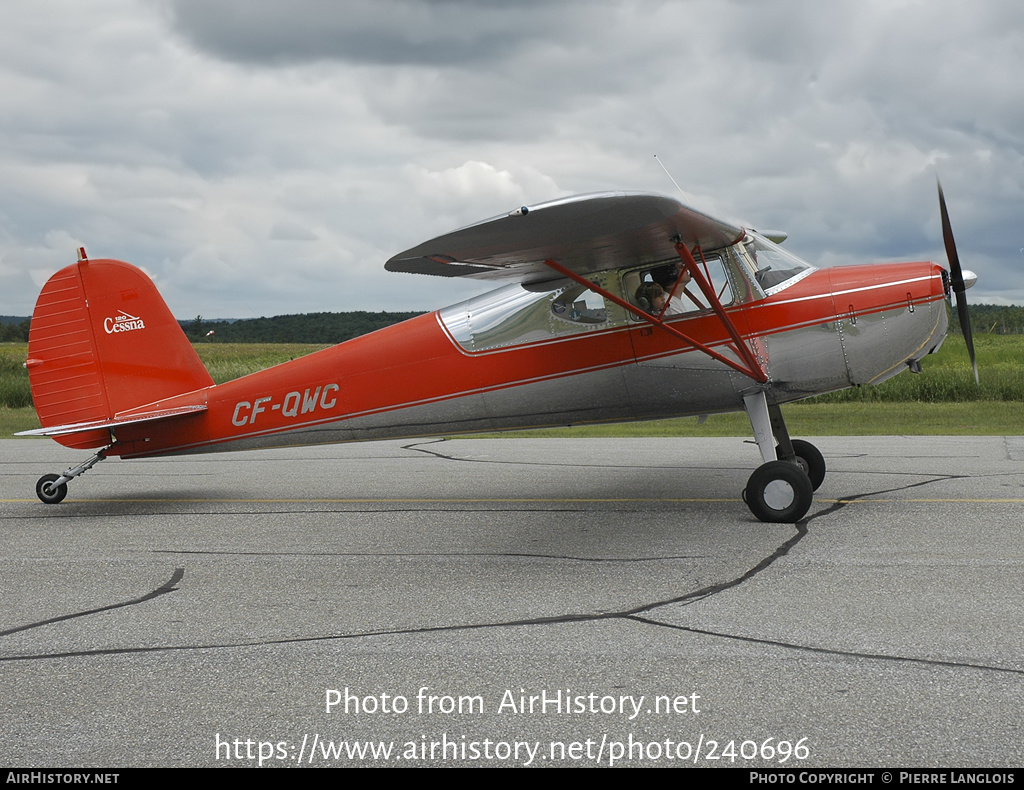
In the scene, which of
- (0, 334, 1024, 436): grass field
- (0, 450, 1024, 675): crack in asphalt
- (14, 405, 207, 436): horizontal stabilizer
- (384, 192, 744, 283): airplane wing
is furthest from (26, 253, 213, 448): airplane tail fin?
(0, 334, 1024, 436): grass field

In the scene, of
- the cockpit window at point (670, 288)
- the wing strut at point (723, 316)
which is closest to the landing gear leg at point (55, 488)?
the cockpit window at point (670, 288)

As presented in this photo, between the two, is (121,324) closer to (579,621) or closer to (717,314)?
(717,314)

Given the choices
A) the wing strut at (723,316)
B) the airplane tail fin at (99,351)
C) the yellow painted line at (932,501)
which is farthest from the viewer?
the airplane tail fin at (99,351)

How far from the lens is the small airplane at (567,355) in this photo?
7.61 metres

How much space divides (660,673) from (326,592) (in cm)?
237

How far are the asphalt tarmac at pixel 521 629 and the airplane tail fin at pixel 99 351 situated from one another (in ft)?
3.43

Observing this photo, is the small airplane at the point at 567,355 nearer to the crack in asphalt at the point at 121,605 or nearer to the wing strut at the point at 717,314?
the wing strut at the point at 717,314

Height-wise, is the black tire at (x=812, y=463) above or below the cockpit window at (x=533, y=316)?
below

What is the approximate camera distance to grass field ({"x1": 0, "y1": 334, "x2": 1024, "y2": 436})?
16281 mm

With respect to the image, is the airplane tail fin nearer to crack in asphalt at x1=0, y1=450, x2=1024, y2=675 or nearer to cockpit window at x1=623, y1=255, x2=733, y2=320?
crack in asphalt at x1=0, y1=450, x2=1024, y2=675

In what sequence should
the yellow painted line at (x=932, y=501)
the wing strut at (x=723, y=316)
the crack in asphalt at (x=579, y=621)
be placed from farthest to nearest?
the yellow painted line at (x=932, y=501), the wing strut at (x=723, y=316), the crack in asphalt at (x=579, y=621)

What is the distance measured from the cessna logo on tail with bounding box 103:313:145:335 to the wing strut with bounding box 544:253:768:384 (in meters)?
4.45

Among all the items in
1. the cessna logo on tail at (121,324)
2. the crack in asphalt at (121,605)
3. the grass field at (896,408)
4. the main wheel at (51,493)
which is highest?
the cessna logo on tail at (121,324)

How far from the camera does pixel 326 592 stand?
18.1 ft
